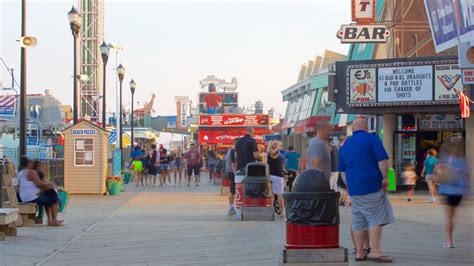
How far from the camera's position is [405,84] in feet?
84.6

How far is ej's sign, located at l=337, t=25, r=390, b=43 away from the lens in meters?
27.7

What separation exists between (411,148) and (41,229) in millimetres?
16889

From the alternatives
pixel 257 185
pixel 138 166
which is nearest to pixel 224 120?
pixel 138 166

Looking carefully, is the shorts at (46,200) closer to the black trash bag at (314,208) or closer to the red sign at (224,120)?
the black trash bag at (314,208)

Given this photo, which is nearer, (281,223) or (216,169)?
(281,223)

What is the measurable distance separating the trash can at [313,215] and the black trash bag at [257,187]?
6550 millimetres

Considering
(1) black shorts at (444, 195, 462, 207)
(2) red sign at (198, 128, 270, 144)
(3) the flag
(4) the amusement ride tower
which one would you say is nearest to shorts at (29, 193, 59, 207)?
(1) black shorts at (444, 195, 462, 207)

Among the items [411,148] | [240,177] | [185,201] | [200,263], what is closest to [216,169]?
[411,148]

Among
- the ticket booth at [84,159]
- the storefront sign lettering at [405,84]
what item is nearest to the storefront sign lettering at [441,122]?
the storefront sign lettering at [405,84]

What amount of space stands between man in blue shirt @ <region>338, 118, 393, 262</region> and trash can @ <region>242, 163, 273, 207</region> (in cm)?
553

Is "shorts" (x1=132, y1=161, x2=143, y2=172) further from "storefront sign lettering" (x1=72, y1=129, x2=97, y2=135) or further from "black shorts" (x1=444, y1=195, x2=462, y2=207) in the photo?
"black shorts" (x1=444, y1=195, x2=462, y2=207)

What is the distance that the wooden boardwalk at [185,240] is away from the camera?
34.6 feet

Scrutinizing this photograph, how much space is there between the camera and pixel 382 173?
9.60 metres

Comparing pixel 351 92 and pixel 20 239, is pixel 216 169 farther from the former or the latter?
pixel 20 239
